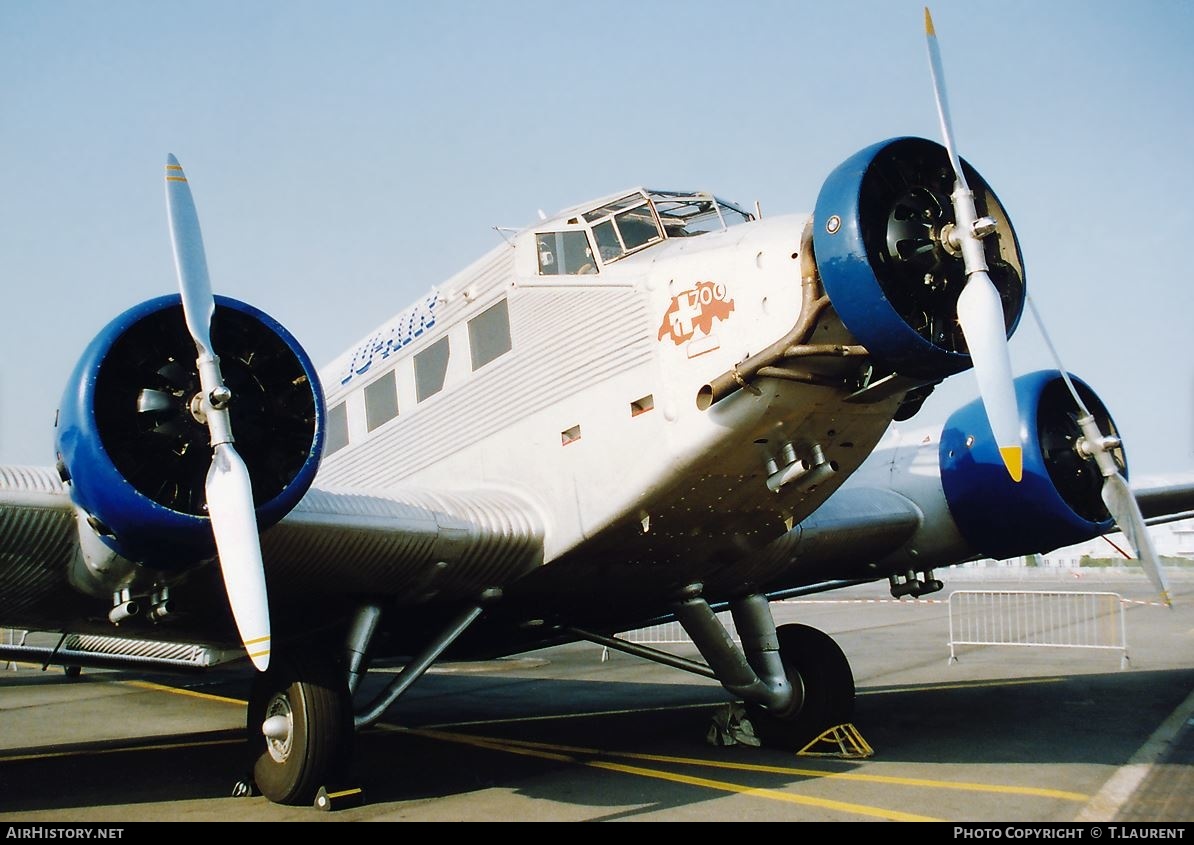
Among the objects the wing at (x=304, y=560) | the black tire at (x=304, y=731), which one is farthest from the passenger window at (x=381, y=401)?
the black tire at (x=304, y=731)

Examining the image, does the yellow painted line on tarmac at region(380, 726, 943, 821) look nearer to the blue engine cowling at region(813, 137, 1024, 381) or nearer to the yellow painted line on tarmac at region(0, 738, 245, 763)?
the yellow painted line on tarmac at region(0, 738, 245, 763)

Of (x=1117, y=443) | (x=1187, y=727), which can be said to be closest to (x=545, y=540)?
(x=1117, y=443)

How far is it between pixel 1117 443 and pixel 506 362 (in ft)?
17.6

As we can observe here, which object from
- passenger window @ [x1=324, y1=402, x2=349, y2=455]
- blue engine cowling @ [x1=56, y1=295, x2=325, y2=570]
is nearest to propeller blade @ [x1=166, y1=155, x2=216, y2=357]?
blue engine cowling @ [x1=56, y1=295, x2=325, y2=570]

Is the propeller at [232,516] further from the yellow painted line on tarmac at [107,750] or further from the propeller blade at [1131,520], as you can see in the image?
the propeller blade at [1131,520]

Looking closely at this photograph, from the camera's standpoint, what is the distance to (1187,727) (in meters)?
9.41

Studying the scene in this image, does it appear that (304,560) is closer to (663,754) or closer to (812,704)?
(663,754)

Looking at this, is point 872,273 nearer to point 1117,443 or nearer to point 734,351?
point 734,351

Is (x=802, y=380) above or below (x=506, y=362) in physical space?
below

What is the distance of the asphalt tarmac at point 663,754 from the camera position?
661 cm

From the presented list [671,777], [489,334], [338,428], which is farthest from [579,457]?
[338,428]

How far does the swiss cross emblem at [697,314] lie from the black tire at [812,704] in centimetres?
383

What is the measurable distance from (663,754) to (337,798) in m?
3.23

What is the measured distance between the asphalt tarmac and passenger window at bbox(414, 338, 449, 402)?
3.54m
